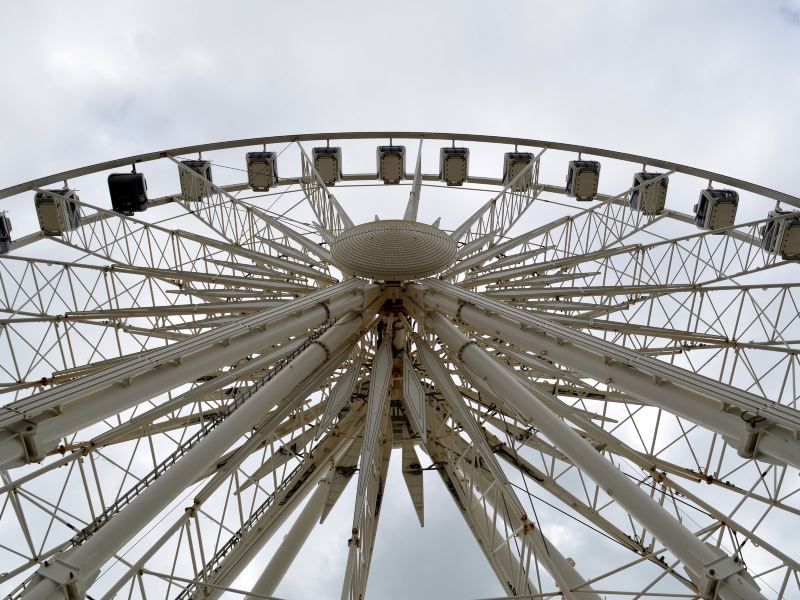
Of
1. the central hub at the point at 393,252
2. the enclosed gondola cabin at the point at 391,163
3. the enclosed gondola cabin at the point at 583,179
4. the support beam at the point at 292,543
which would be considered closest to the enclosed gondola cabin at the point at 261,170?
the enclosed gondola cabin at the point at 391,163

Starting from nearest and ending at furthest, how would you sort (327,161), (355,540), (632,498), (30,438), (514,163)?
(30,438) → (632,498) → (355,540) → (514,163) → (327,161)

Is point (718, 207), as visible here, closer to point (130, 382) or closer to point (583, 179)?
point (583, 179)

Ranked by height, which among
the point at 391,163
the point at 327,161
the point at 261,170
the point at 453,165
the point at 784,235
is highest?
the point at 453,165

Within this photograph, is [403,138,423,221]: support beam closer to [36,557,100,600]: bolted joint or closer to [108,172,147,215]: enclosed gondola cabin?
[108,172,147,215]: enclosed gondola cabin

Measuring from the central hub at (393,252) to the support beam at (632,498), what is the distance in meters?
2.91

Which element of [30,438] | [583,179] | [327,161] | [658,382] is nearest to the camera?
[30,438]

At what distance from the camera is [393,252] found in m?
15.0

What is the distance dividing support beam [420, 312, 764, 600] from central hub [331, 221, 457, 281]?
2911mm

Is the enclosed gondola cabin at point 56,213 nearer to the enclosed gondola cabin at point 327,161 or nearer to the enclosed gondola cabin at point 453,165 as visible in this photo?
the enclosed gondola cabin at point 327,161

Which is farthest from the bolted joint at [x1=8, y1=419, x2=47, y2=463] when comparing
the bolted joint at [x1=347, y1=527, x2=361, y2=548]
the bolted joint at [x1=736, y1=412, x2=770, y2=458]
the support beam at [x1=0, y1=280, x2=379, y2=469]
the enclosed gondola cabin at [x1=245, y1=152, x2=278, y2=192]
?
the enclosed gondola cabin at [x1=245, y1=152, x2=278, y2=192]

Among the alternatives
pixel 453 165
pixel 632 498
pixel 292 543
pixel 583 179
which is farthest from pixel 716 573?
pixel 453 165

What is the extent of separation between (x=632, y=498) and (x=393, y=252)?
8526 mm

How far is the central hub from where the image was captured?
14930mm

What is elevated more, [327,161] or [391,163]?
[391,163]
